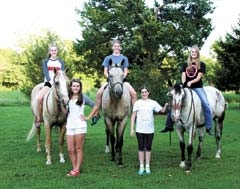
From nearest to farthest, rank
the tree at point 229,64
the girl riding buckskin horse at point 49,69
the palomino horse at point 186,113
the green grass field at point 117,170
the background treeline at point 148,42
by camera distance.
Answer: the green grass field at point 117,170 < the palomino horse at point 186,113 < the girl riding buckskin horse at point 49,69 < the background treeline at point 148,42 < the tree at point 229,64

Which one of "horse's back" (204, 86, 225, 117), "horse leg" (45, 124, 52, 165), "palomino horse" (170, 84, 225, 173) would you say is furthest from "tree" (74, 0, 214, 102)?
"palomino horse" (170, 84, 225, 173)

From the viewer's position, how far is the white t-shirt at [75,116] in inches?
312

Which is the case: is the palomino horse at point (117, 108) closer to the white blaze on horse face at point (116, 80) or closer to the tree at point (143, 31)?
the white blaze on horse face at point (116, 80)

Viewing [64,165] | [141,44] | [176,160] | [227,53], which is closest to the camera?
[64,165]

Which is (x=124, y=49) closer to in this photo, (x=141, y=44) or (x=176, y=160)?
(x=141, y=44)

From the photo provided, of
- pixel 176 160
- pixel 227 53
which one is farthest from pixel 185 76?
pixel 227 53

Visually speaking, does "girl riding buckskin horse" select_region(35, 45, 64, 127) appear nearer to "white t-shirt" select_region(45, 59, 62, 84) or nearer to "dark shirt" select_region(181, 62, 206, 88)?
"white t-shirt" select_region(45, 59, 62, 84)

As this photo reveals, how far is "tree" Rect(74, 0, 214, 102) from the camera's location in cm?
2734

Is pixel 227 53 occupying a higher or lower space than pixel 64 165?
higher

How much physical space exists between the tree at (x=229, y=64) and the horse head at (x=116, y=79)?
73.5 ft

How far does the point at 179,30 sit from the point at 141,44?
2843 millimetres

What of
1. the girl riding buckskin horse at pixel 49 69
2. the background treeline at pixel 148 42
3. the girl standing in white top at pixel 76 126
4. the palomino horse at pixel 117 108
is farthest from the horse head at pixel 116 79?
the background treeline at pixel 148 42

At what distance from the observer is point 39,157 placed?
10.2 meters

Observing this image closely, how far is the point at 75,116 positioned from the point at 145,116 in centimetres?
142
